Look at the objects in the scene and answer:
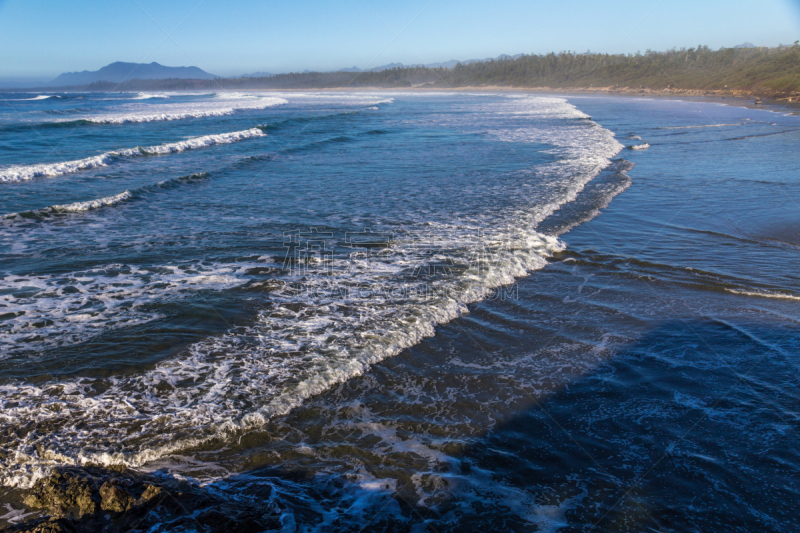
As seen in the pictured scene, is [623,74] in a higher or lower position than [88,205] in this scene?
higher

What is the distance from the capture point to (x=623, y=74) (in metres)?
76.2

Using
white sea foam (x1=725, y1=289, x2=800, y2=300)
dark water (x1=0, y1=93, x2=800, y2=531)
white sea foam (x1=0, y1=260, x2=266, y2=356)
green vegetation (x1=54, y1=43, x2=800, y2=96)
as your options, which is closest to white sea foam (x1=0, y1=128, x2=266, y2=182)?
dark water (x1=0, y1=93, x2=800, y2=531)

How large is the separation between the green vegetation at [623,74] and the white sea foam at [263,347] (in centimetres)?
4670

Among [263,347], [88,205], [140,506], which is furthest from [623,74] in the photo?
[140,506]

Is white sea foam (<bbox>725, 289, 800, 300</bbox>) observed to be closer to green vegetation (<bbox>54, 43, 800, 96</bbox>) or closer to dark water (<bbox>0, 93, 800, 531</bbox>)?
dark water (<bbox>0, 93, 800, 531</bbox>)

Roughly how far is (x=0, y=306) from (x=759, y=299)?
866 centimetres

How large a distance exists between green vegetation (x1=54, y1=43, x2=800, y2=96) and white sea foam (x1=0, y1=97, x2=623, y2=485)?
46.7 meters

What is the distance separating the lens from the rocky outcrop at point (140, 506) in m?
2.51

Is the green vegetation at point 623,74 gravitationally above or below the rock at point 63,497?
above

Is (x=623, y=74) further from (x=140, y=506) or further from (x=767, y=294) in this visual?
(x=140, y=506)

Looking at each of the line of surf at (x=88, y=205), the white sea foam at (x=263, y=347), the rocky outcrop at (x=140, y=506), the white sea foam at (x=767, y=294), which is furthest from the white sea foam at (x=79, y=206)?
the white sea foam at (x=767, y=294)

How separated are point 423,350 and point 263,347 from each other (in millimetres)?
1554

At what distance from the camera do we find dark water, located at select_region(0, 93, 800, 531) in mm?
2883

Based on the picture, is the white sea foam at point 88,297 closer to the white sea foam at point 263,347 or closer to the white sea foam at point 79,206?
the white sea foam at point 263,347
